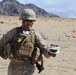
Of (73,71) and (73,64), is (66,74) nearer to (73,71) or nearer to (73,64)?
(73,71)

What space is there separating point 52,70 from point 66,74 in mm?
494

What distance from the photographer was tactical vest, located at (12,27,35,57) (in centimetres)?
557

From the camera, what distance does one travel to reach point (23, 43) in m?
5.59

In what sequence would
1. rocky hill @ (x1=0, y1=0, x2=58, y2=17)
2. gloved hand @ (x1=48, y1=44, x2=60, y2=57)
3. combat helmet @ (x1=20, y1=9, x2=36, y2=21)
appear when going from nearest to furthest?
gloved hand @ (x1=48, y1=44, x2=60, y2=57)
combat helmet @ (x1=20, y1=9, x2=36, y2=21)
rocky hill @ (x1=0, y1=0, x2=58, y2=17)

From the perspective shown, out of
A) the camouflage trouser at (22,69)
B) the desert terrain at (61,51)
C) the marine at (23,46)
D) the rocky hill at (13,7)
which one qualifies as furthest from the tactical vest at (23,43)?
the rocky hill at (13,7)

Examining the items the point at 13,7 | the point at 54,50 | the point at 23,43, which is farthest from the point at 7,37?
the point at 13,7

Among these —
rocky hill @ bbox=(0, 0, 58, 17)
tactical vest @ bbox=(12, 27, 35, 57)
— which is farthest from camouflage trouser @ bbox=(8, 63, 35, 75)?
rocky hill @ bbox=(0, 0, 58, 17)

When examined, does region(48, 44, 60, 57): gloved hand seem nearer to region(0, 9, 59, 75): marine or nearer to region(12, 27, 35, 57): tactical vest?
region(0, 9, 59, 75): marine

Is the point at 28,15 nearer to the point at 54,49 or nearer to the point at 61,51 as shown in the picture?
the point at 54,49

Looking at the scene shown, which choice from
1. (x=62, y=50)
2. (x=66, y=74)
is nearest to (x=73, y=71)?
(x=66, y=74)

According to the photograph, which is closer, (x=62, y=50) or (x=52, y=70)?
(x=52, y=70)

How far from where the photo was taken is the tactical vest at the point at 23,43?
5.57m

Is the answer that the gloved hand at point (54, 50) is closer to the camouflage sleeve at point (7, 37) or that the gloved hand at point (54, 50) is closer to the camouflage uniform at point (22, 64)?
the camouflage uniform at point (22, 64)

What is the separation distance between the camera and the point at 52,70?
10.2 metres
